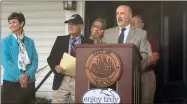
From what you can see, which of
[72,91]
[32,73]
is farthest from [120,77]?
[32,73]

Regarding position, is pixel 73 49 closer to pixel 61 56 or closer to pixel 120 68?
pixel 61 56

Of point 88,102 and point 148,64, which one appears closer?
point 88,102

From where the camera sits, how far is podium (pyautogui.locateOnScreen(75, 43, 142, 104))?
5293 mm

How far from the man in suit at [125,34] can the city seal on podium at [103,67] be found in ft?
2.09

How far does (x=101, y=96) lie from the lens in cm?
533

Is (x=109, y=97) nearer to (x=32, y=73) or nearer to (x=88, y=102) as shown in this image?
(x=88, y=102)

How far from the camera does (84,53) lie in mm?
5457

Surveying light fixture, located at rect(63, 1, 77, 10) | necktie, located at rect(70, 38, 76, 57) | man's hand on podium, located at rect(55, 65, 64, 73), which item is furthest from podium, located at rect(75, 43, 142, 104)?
light fixture, located at rect(63, 1, 77, 10)

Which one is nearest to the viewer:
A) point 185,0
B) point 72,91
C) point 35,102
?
point 72,91

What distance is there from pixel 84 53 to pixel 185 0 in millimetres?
3458

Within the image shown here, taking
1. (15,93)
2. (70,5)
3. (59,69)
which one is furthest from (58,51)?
(70,5)

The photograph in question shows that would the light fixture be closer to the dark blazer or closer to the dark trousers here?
the dark blazer

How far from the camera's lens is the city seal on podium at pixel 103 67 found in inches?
210

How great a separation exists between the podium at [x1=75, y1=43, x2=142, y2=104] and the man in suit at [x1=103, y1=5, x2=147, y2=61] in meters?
0.45
